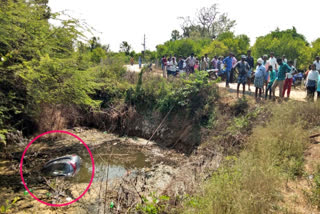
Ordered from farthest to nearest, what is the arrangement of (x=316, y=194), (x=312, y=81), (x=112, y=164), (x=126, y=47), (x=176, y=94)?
(x=126, y=47) → (x=176, y=94) → (x=112, y=164) → (x=312, y=81) → (x=316, y=194)

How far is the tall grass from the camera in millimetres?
4164

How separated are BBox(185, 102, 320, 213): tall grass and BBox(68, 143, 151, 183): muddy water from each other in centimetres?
373

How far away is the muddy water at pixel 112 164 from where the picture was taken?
797 centimetres

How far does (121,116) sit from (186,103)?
145 inches

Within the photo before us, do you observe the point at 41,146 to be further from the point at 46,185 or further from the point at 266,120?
the point at 266,120

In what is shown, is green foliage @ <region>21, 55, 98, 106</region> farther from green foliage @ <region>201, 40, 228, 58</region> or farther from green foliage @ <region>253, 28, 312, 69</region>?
green foliage @ <region>253, 28, 312, 69</region>

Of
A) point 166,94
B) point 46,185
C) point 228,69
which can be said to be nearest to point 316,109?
point 228,69

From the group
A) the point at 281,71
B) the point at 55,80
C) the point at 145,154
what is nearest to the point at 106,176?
the point at 145,154

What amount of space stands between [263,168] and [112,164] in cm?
576

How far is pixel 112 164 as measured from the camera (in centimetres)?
919

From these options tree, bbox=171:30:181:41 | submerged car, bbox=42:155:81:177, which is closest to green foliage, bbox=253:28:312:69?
submerged car, bbox=42:155:81:177

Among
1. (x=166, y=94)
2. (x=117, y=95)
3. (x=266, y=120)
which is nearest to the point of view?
(x=266, y=120)

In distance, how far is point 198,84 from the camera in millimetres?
11219

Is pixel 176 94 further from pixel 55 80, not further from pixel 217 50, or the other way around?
pixel 217 50
